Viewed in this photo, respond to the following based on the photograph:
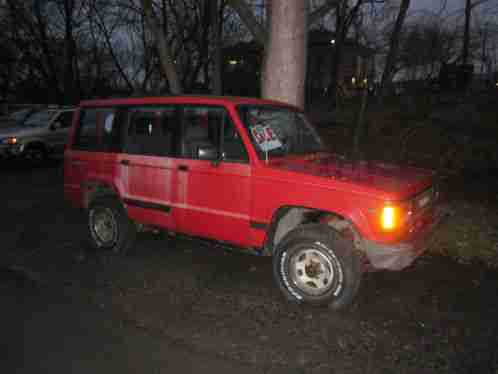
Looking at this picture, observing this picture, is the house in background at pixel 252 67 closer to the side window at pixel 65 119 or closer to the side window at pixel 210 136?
the side window at pixel 65 119

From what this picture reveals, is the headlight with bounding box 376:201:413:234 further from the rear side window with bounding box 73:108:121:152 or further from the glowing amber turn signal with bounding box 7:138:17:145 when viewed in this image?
the glowing amber turn signal with bounding box 7:138:17:145

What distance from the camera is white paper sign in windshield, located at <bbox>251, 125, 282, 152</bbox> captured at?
4.15 meters

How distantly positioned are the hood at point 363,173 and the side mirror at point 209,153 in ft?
1.86

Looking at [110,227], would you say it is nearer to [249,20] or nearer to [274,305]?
[274,305]

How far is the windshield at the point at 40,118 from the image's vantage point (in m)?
12.5

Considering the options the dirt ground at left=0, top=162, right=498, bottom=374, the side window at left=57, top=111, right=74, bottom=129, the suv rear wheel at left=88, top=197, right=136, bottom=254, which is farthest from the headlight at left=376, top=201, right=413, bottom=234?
the side window at left=57, top=111, right=74, bottom=129

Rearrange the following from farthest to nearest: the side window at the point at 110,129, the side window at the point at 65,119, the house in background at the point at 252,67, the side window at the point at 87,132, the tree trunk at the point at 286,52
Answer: the house in background at the point at 252,67 → the side window at the point at 65,119 → the tree trunk at the point at 286,52 → the side window at the point at 87,132 → the side window at the point at 110,129

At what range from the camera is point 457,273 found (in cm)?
474

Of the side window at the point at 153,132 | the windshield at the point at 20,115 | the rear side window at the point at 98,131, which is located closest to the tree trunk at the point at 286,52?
the side window at the point at 153,132

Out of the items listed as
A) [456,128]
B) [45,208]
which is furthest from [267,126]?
[456,128]

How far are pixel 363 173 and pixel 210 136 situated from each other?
5.16 ft

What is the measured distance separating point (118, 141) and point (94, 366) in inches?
113

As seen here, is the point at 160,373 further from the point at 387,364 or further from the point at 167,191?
the point at 167,191

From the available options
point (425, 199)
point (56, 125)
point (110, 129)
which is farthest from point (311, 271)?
point (56, 125)
